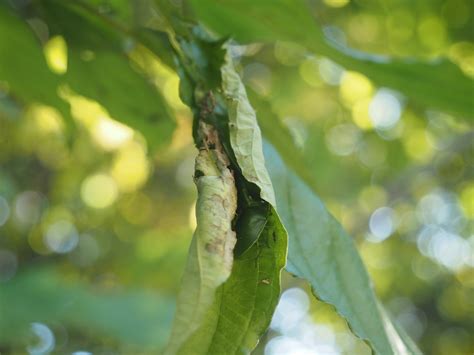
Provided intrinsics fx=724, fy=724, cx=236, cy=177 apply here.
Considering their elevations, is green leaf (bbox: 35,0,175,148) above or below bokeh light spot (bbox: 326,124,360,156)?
above

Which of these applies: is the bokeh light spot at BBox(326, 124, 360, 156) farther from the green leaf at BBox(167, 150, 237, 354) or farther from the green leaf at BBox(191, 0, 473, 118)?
the green leaf at BBox(167, 150, 237, 354)

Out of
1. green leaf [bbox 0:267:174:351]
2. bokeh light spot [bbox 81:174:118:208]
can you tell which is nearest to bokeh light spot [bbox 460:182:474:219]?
bokeh light spot [bbox 81:174:118:208]

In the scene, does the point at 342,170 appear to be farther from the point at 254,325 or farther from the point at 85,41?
the point at 254,325

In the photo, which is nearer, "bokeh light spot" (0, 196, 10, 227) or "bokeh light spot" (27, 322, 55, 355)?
Answer: "bokeh light spot" (27, 322, 55, 355)

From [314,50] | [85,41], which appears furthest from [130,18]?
[314,50]

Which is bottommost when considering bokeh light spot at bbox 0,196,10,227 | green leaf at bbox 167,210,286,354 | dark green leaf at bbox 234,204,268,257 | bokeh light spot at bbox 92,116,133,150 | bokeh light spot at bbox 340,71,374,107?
bokeh light spot at bbox 0,196,10,227

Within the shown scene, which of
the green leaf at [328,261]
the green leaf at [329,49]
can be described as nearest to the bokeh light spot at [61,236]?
the green leaf at [329,49]

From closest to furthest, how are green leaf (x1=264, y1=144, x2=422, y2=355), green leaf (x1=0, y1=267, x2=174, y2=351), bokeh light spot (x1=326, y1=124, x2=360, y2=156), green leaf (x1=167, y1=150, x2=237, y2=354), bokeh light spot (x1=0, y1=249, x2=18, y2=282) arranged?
green leaf (x1=167, y1=150, x2=237, y2=354), green leaf (x1=264, y1=144, x2=422, y2=355), green leaf (x1=0, y1=267, x2=174, y2=351), bokeh light spot (x1=326, y1=124, x2=360, y2=156), bokeh light spot (x1=0, y1=249, x2=18, y2=282)

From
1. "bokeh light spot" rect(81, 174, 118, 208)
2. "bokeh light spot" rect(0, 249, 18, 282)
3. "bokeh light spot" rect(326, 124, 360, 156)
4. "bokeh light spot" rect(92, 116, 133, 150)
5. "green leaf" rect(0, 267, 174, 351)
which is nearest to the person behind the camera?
"green leaf" rect(0, 267, 174, 351)
